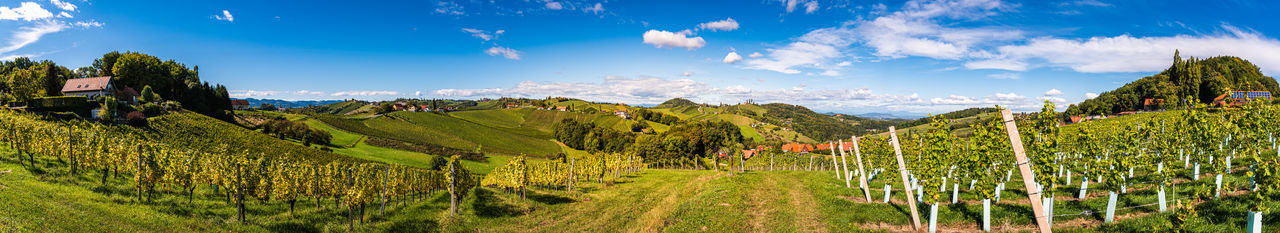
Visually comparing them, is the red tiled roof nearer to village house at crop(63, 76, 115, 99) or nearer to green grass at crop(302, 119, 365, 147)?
village house at crop(63, 76, 115, 99)

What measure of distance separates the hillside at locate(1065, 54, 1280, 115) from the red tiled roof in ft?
480

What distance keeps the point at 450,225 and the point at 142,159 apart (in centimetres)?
1046

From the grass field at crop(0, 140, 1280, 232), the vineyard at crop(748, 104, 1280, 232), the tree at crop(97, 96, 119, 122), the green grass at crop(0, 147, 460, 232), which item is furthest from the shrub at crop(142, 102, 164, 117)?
the vineyard at crop(748, 104, 1280, 232)

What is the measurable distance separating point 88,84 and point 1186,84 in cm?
17855

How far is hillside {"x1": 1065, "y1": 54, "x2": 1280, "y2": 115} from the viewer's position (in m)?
79.4

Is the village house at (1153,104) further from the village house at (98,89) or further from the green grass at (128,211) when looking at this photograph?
the village house at (98,89)

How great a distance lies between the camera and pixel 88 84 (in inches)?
2537

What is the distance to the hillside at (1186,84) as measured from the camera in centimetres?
7944

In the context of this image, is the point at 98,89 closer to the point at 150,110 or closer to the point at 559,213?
the point at 150,110

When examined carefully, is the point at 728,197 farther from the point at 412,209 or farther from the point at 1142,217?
the point at 412,209

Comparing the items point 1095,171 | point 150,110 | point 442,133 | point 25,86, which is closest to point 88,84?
point 25,86

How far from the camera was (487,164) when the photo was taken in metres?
71.8

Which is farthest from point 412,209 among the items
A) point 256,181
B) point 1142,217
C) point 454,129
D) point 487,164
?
point 454,129

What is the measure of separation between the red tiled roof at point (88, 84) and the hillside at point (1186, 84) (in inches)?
5761
